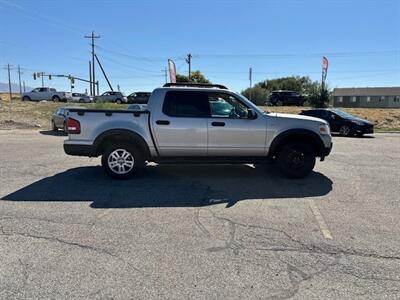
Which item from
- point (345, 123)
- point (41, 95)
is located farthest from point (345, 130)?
point (41, 95)

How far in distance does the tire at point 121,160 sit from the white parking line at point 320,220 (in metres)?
3.40

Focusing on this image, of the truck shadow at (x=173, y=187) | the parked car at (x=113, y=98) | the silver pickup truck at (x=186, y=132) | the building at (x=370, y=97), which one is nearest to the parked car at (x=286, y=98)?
the parked car at (x=113, y=98)

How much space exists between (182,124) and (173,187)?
4.13ft

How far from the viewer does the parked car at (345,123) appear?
17281mm

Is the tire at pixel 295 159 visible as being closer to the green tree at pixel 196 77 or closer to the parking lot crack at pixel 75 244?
the parking lot crack at pixel 75 244

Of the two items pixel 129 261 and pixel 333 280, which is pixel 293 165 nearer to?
pixel 333 280

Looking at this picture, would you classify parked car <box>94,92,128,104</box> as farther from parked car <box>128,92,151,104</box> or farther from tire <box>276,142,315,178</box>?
tire <box>276,142,315,178</box>

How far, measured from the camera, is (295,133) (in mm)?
6770

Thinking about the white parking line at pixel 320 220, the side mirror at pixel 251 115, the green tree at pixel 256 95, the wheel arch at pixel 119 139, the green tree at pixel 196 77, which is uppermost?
the green tree at pixel 196 77

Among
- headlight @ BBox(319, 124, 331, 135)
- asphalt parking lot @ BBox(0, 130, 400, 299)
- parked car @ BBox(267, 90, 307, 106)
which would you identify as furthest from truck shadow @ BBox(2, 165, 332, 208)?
parked car @ BBox(267, 90, 307, 106)

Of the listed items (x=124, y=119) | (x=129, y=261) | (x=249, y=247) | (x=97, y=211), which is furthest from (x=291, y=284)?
(x=124, y=119)

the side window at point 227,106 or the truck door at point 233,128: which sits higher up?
the side window at point 227,106

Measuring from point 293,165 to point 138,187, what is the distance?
3.18 metres

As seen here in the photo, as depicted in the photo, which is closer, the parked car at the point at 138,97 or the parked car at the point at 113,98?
the parked car at the point at 138,97
